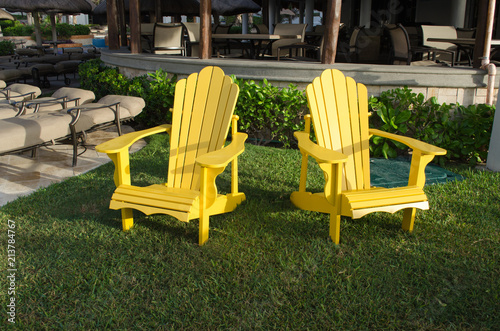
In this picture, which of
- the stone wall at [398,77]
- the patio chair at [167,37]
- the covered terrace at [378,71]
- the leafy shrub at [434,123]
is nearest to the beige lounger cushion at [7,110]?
the covered terrace at [378,71]

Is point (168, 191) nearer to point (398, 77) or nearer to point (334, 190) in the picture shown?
point (334, 190)

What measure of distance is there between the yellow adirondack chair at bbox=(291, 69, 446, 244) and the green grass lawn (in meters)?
0.21

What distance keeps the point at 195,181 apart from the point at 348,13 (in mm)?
13407

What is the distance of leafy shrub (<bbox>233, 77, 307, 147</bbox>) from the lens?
16.9ft

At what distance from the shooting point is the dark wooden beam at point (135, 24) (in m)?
7.13

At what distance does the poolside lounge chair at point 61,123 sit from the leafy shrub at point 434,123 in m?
2.99

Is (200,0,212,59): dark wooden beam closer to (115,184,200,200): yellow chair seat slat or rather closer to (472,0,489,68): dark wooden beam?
(472,0,489,68): dark wooden beam

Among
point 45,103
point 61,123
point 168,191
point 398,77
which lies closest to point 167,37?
point 45,103

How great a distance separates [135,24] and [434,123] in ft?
16.9

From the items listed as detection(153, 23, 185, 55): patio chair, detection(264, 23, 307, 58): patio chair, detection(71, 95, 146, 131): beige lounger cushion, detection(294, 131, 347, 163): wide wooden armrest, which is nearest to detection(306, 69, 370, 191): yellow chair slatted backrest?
detection(294, 131, 347, 163): wide wooden armrest

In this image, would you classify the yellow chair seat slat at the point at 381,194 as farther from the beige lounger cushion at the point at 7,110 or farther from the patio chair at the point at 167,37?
the patio chair at the point at 167,37

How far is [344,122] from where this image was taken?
337 centimetres

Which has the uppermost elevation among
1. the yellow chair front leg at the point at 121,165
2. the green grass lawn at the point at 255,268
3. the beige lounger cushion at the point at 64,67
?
the beige lounger cushion at the point at 64,67

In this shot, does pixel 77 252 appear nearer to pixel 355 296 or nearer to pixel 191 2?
pixel 355 296
